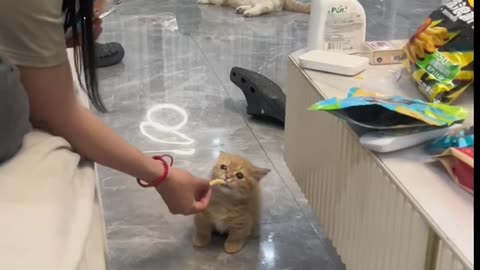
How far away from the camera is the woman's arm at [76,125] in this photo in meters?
0.87

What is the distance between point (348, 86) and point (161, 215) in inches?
25.2

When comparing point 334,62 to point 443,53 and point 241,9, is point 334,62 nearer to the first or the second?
point 443,53

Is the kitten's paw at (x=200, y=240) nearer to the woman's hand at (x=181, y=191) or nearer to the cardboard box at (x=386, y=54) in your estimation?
the woman's hand at (x=181, y=191)

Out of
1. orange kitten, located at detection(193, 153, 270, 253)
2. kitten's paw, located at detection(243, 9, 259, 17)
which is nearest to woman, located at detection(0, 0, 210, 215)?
orange kitten, located at detection(193, 153, 270, 253)

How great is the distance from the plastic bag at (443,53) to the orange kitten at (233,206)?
0.45 meters

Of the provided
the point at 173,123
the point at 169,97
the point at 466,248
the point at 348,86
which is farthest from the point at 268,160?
the point at 466,248

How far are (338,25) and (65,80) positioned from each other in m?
0.62

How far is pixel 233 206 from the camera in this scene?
56.0 inches

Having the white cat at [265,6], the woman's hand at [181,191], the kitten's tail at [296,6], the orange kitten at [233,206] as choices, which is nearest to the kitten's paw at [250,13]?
the white cat at [265,6]

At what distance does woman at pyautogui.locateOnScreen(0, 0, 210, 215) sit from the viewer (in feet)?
2.68

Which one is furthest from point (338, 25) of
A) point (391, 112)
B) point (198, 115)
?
point (198, 115)

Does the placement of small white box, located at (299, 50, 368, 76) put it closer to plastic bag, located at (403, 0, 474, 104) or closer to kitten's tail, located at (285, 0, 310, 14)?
plastic bag, located at (403, 0, 474, 104)

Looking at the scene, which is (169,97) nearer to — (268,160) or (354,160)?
(268,160)
